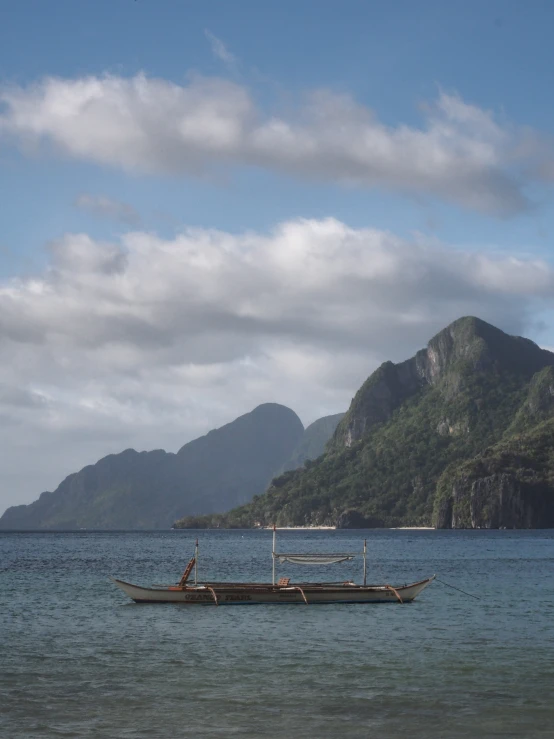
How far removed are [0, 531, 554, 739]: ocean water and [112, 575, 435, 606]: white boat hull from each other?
792 millimetres

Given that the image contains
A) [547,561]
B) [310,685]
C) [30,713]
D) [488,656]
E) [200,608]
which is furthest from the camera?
[547,561]

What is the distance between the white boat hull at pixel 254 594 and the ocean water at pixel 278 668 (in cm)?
79

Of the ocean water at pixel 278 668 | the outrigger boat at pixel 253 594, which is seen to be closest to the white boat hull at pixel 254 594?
the outrigger boat at pixel 253 594

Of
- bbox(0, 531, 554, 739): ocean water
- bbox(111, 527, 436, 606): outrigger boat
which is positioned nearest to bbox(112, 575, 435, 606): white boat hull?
bbox(111, 527, 436, 606): outrigger boat

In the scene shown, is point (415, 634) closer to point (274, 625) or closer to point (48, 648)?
point (274, 625)

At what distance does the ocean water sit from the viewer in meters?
24.5

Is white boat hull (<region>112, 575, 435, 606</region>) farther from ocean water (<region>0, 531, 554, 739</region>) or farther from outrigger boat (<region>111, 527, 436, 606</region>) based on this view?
ocean water (<region>0, 531, 554, 739</region>)

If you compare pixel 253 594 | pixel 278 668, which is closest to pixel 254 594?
pixel 253 594

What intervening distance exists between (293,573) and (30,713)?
201ft

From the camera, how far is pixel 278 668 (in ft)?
107

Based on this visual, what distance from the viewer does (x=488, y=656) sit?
114 feet

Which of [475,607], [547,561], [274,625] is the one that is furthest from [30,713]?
[547,561]

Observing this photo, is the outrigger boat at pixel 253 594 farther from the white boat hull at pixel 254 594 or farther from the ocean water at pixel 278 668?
the ocean water at pixel 278 668

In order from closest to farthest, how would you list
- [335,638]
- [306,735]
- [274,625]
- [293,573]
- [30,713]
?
1. [306,735]
2. [30,713]
3. [335,638]
4. [274,625]
5. [293,573]
